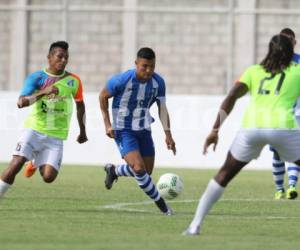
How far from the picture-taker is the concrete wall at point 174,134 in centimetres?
2541

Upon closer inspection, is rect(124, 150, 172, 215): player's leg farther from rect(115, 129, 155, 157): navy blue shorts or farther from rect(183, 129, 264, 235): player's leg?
rect(183, 129, 264, 235): player's leg

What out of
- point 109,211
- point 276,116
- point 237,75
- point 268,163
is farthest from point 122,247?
point 237,75

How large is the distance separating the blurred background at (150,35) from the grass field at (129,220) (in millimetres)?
11551

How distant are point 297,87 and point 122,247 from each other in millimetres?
2495

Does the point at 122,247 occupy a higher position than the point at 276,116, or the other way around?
the point at 276,116

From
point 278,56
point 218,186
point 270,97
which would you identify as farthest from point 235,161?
point 278,56

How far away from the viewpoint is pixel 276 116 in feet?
36.8

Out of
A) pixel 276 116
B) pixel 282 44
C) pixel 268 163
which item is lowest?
pixel 268 163

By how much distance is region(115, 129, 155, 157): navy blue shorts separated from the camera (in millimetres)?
14172

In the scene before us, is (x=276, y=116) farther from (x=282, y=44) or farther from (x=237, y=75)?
(x=237, y=75)

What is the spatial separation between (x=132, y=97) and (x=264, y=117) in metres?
3.46

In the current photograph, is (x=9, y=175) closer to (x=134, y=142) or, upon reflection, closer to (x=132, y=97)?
(x=134, y=142)

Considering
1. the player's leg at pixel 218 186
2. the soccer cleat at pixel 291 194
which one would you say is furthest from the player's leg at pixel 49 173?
the soccer cleat at pixel 291 194

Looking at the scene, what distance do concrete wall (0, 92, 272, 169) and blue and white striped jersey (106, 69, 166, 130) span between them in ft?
35.6
